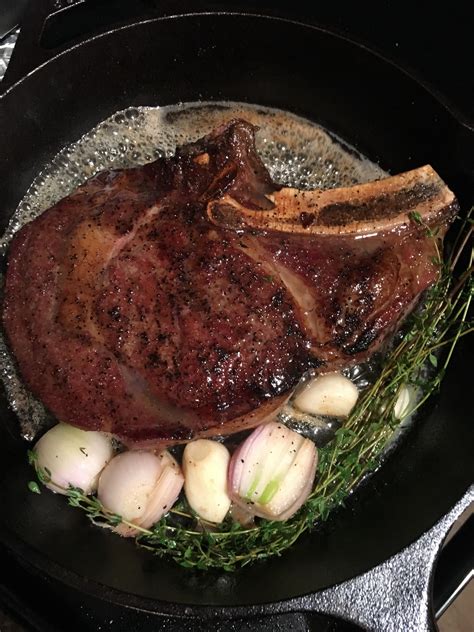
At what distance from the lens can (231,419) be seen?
1.50m

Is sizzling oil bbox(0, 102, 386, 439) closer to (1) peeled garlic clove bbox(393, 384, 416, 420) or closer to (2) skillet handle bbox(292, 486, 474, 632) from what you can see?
(1) peeled garlic clove bbox(393, 384, 416, 420)

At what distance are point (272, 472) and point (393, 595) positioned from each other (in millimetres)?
356

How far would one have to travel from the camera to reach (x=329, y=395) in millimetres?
1647

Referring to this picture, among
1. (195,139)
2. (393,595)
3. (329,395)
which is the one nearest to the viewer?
(393,595)

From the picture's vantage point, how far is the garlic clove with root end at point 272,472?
60.7 inches

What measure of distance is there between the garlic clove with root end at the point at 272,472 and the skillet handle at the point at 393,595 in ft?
0.71

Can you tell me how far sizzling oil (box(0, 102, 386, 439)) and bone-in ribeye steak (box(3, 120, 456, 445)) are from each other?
0.36 meters

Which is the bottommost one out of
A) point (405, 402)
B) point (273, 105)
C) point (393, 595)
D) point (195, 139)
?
point (393, 595)

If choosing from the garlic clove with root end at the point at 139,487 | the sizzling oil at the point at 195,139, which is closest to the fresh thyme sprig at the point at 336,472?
the garlic clove with root end at the point at 139,487

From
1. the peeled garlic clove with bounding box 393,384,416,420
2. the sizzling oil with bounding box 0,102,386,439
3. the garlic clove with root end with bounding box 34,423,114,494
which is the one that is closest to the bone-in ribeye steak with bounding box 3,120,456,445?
the garlic clove with root end with bounding box 34,423,114,494

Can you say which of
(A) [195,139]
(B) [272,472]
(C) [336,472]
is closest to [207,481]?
(B) [272,472]

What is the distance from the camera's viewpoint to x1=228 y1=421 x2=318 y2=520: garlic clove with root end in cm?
154

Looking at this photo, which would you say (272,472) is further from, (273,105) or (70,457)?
(273,105)

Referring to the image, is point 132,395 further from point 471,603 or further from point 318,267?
point 471,603
